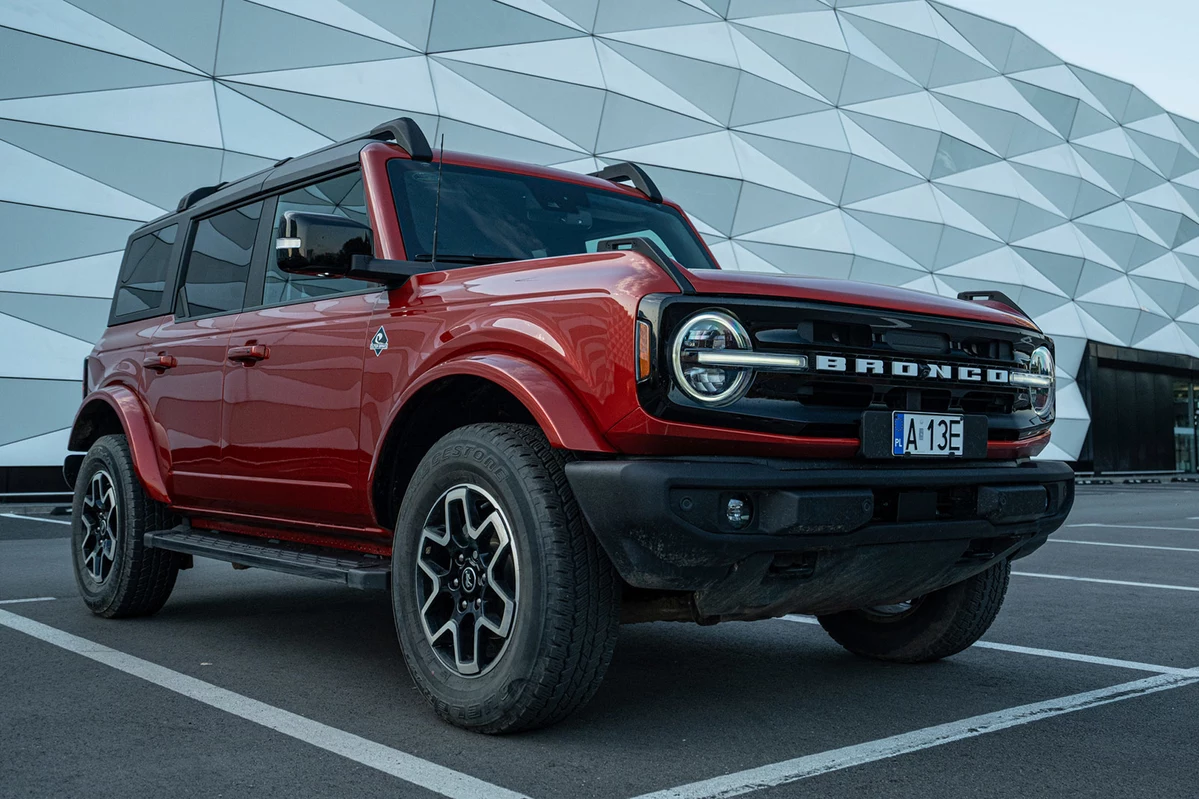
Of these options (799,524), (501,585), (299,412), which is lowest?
(501,585)

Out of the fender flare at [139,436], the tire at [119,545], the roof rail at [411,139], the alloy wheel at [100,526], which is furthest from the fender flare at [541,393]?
the alloy wheel at [100,526]

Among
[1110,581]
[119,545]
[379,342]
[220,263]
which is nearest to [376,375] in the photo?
[379,342]

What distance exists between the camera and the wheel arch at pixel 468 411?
327 centimetres

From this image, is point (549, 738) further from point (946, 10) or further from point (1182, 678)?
point (946, 10)

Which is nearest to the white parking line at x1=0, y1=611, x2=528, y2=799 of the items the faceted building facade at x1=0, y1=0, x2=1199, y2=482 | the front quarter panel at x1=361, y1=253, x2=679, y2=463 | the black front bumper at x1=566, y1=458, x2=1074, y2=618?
the black front bumper at x1=566, y1=458, x2=1074, y2=618

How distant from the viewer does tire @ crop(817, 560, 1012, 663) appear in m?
4.35

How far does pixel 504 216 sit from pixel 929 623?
2.28 metres

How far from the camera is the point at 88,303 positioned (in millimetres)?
17219

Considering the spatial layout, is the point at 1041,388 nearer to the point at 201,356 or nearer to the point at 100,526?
the point at 201,356

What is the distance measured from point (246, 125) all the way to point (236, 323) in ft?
49.1

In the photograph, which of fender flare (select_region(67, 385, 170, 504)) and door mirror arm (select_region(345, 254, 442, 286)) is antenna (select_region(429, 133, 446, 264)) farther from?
fender flare (select_region(67, 385, 170, 504))

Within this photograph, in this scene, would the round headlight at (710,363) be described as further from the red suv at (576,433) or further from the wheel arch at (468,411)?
the wheel arch at (468,411)

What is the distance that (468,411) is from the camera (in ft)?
13.3

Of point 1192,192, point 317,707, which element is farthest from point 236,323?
point 1192,192
